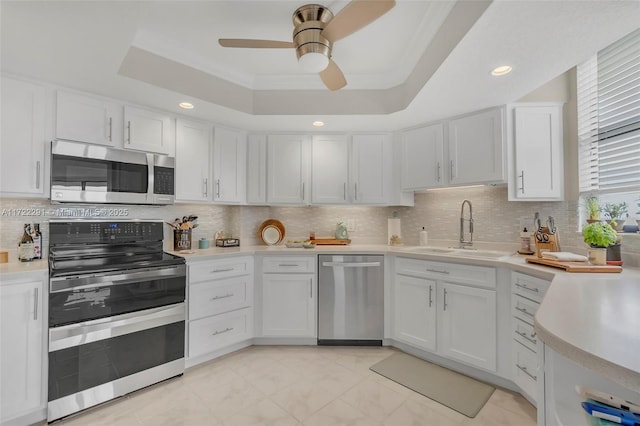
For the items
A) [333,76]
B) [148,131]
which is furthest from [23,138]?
[333,76]

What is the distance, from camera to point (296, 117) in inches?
107

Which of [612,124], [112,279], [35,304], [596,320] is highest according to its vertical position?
[612,124]

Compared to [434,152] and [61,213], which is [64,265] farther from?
[434,152]

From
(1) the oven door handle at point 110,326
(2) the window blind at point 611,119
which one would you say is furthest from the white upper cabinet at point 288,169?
(2) the window blind at point 611,119

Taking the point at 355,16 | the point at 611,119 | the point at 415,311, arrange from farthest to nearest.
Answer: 1. the point at 415,311
2. the point at 611,119
3. the point at 355,16

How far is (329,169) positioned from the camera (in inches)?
124

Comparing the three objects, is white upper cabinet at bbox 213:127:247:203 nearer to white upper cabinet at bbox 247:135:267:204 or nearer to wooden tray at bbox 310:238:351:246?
white upper cabinet at bbox 247:135:267:204

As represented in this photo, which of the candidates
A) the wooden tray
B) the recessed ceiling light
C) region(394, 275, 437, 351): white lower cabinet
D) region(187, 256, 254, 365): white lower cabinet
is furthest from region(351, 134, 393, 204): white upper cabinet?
region(187, 256, 254, 365): white lower cabinet

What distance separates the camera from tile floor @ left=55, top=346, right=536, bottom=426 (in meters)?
1.74

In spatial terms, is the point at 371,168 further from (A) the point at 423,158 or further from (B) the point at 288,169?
(B) the point at 288,169

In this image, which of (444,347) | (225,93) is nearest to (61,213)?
(225,93)

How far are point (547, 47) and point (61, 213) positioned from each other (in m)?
3.58

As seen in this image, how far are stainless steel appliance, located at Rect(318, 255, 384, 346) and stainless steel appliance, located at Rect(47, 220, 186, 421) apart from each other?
130 centimetres

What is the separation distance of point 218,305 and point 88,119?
1836 mm
